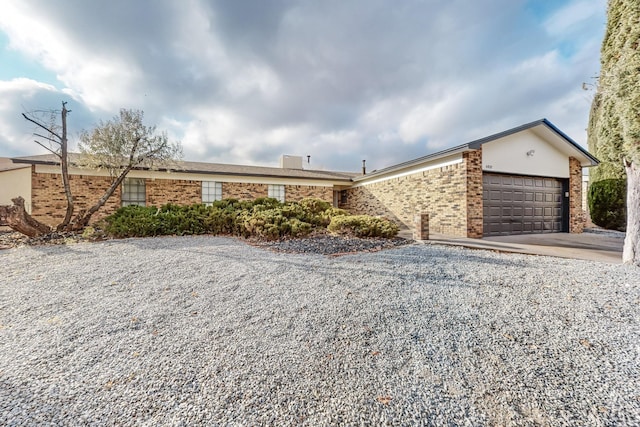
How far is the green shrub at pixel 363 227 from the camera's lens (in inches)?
286

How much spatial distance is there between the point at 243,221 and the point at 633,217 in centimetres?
887

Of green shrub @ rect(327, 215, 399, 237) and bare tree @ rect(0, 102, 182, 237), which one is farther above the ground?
bare tree @ rect(0, 102, 182, 237)

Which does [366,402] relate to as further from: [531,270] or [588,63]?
[588,63]

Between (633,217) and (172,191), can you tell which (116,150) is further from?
(633,217)

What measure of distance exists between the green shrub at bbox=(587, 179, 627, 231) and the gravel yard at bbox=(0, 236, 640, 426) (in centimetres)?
1082

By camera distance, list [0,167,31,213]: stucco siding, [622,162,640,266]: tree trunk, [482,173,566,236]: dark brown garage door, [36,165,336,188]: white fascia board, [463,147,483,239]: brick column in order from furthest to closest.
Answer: [36,165,336,188]: white fascia board, [0,167,31,213]: stucco siding, [482,173,566,236]: dark brown garage door, [463,147,483,239]: brick column, [622,162,640,266]: tree trunk

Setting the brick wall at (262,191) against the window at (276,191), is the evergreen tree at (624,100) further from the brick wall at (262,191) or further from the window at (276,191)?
the window at (276,191)

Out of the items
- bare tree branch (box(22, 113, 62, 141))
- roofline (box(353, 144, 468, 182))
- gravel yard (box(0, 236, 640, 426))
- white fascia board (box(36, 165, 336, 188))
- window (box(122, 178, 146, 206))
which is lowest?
gravel yard (box(0, 236, 640, 426))

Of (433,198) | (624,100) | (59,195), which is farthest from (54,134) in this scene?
(624,100)

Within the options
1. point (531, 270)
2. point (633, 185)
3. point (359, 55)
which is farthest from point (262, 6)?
point (633, 185)

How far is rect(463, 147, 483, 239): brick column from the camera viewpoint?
8.38 m

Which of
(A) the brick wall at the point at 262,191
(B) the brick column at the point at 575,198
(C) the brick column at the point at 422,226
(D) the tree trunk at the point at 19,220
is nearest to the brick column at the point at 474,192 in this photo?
(C) the brick column at the point at 422,226

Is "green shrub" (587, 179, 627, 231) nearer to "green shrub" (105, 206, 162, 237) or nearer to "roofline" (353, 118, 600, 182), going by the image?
"roofline" (353, 118, 600, 182)

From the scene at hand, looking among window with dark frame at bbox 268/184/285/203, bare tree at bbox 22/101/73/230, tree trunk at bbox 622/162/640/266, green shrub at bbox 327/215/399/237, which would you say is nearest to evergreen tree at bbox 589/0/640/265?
tree trunk at bbox 622/162/640/266
